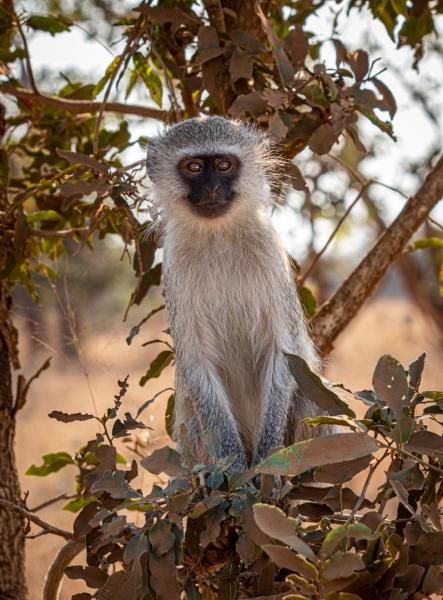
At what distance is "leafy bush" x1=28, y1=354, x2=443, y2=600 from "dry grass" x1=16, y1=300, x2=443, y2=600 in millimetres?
1856

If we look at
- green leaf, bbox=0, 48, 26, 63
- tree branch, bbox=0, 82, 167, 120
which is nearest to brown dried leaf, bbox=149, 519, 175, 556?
tree branch, bbox=0, 82, 167, 120

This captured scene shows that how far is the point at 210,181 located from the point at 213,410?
1097 mm

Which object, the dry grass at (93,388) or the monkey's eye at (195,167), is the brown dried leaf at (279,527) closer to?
the monkey's eye at (195,167)

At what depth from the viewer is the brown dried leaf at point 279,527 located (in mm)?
1383

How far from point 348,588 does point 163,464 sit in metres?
0.54

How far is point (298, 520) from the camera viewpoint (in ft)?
5.57

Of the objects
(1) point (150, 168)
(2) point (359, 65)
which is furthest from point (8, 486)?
(2) point (359, 65)

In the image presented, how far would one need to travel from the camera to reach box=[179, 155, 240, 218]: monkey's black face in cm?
325

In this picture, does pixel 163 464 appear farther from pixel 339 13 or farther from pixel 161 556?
pixel 339 13

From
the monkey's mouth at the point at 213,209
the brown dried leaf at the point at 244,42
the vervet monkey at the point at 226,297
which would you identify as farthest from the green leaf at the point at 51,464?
the brown dried leaf at the point at 244,42

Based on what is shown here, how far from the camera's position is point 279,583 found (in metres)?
1.96

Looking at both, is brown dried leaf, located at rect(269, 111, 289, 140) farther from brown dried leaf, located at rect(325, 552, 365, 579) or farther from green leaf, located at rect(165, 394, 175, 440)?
brown dried leaf, located at rect(325, 552, 365, 579)

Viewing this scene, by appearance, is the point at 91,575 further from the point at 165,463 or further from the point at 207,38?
the point at 207,38

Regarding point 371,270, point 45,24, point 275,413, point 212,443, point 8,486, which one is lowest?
point 212,443
